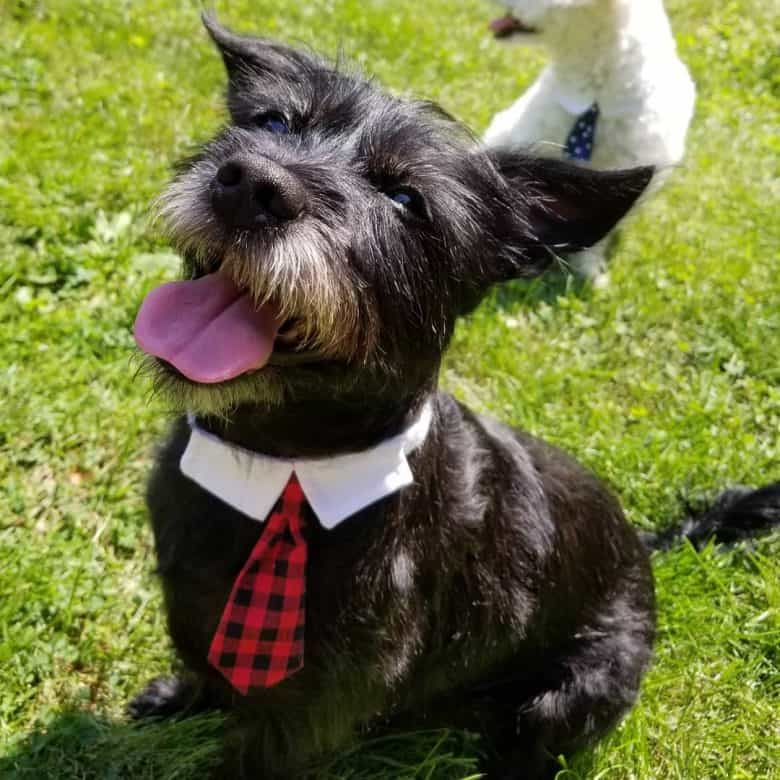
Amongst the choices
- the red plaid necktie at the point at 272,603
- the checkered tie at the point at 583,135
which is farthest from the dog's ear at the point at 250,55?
the checkered tie at the point at 583,135

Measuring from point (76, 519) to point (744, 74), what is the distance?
279 inches

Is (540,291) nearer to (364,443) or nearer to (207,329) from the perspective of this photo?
(364,443)

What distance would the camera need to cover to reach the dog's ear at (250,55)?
96.3 inches

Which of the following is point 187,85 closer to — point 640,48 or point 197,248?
point 640,48

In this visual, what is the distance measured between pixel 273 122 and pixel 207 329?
663mm

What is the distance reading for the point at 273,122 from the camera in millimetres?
2318

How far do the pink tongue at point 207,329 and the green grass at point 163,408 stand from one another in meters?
1.30

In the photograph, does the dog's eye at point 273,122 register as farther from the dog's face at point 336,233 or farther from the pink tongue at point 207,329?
the pink tongue at point 207,329

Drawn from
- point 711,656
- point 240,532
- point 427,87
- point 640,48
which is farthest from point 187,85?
point 711,656

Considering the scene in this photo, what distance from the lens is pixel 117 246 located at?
4.47 m

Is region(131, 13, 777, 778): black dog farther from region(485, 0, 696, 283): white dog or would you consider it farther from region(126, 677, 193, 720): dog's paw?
region(485, 0, 696, 283): white dog

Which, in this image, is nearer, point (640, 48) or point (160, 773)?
point (160, 773)

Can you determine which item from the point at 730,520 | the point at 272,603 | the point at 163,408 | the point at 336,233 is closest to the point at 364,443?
the point at 272,603

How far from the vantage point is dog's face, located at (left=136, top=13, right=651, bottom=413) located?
1903 mm
